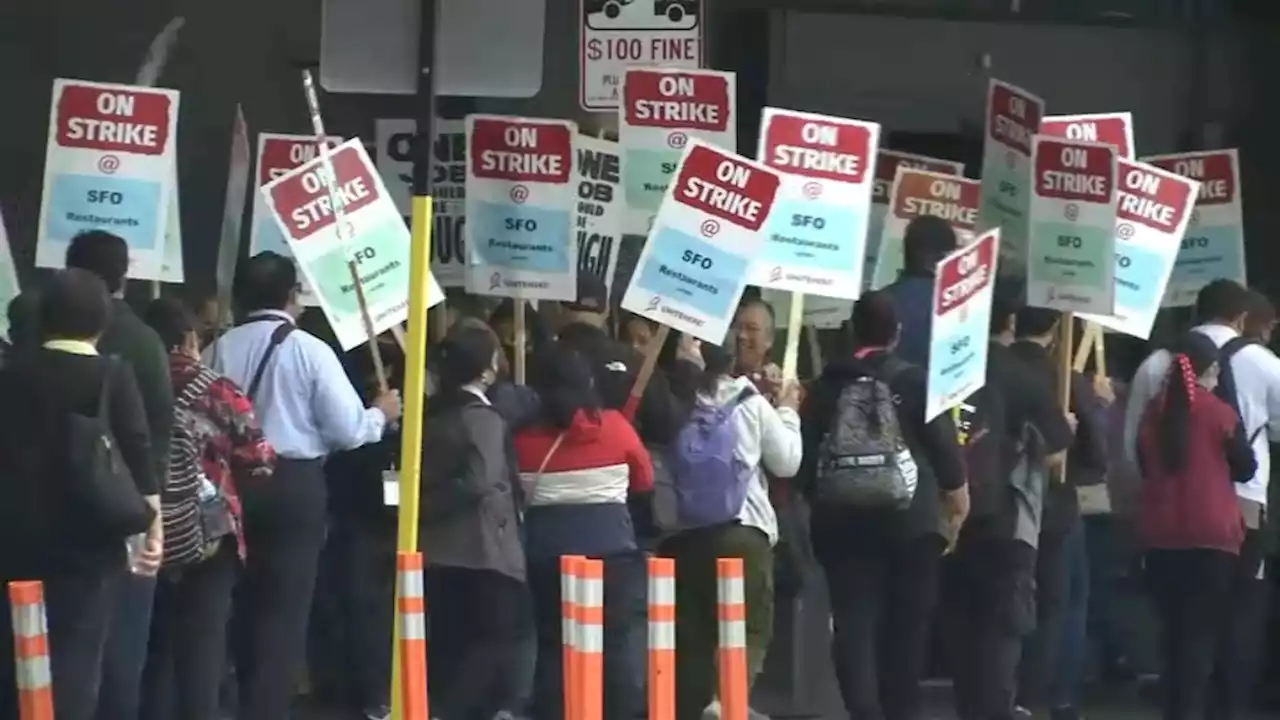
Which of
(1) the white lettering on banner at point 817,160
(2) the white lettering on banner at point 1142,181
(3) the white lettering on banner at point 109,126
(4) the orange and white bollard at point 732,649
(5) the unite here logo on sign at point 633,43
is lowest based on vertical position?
(4) the orange and white bollard at point 732,649

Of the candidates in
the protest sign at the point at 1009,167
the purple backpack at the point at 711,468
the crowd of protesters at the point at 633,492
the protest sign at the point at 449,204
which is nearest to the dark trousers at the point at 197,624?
the crowd of protesters at the point at 633,492

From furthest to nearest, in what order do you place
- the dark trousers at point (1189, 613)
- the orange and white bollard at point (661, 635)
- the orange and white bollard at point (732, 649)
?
the dark trousers at point (1189, 613) → the orange and white bollard at point (732, 649) → the orange and white bollard at point (661, 635)

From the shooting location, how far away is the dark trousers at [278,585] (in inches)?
352

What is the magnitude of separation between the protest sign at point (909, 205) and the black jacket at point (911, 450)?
6.89 feet

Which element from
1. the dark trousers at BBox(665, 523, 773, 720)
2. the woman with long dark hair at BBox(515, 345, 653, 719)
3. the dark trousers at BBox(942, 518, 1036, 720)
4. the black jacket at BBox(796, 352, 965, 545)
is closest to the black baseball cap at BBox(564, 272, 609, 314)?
the woman with long dark hair at BBox(515, 345, 653, 719)

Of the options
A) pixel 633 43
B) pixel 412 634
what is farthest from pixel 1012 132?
pixel 412 634

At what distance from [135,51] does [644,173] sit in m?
3.17

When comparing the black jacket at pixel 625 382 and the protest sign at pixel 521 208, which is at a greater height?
the protest sign at pixel 521 208

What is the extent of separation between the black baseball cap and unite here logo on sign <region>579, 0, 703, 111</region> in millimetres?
1136

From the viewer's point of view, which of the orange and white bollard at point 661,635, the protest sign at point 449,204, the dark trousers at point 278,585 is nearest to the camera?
the orange and white bollard at point 661,635

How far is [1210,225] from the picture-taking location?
11805 millimetres

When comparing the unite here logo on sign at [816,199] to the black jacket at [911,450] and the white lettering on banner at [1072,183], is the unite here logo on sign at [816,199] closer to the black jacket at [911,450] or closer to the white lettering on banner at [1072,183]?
the white lettering on banner at [1072,183]

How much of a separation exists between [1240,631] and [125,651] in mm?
4630

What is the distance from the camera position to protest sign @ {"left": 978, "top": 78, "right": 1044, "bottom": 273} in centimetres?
1066
